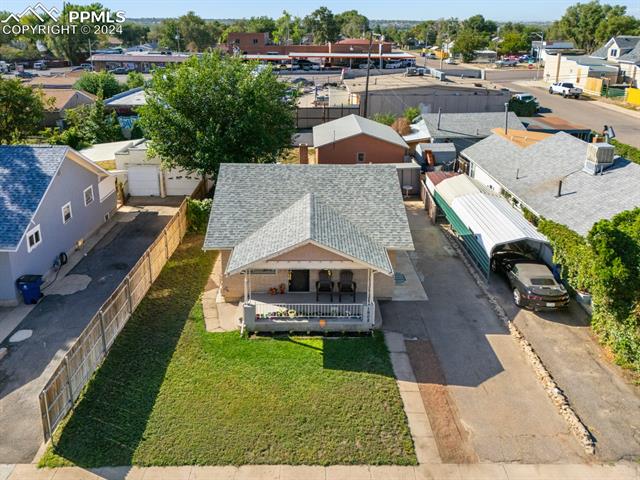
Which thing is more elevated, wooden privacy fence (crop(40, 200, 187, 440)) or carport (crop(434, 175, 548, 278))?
carport (crop(434, 175, 548, 278))

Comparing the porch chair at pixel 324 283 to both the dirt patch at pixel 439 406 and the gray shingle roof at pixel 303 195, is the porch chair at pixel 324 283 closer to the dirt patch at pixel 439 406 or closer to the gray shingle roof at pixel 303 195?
the gray shingle roof at pixel 303 195

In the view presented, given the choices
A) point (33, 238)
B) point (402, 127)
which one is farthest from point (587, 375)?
point (402, 127)

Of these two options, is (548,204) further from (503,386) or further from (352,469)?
(352,469)

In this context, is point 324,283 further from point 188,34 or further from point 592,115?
point 188,34

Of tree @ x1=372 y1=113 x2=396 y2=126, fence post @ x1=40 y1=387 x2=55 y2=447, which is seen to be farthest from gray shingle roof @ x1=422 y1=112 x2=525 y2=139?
fence post @ x1=40 y1=387 x2=55 y2=447

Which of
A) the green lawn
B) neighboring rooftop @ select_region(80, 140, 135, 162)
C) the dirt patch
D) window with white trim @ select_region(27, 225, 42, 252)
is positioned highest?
neighboring rooftop @ select_region(80, 140, 135, 162)

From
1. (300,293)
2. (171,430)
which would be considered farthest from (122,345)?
(300,293)

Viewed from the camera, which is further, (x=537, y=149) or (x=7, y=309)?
(x=537, y=149)

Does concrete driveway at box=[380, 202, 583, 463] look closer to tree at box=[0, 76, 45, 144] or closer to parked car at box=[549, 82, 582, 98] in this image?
tree at box=[0, 76, 45, 144]
